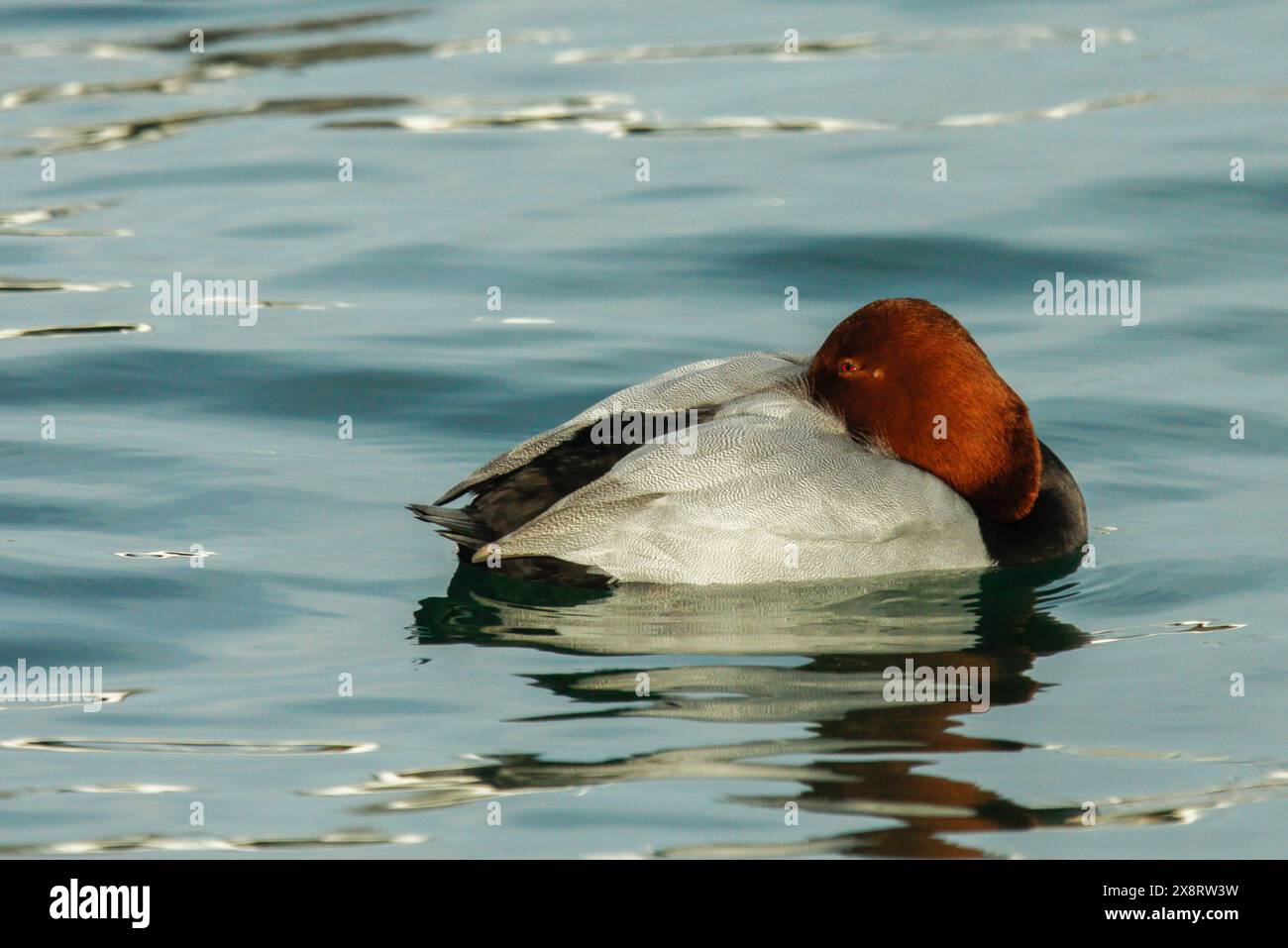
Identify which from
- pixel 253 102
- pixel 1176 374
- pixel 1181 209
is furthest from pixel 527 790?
pixel 253 102

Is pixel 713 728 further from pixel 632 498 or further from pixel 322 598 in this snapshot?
pixel 322 598

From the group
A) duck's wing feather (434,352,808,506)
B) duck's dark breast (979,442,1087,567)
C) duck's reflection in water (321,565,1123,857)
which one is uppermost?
duck's wing feather (434,352,808,506)

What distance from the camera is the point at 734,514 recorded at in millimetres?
6605

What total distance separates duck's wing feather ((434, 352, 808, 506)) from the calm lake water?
458mm

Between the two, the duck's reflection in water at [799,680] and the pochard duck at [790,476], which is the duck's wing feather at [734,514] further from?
the duck's reflection in water at [799,680]

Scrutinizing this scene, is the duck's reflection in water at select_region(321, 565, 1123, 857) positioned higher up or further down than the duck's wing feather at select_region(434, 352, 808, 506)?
further down

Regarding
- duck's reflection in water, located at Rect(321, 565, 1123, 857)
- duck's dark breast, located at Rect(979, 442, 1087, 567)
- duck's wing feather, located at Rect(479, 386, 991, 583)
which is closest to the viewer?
duck's reflection in water, located at Rect(321, 565, 1123, 857)

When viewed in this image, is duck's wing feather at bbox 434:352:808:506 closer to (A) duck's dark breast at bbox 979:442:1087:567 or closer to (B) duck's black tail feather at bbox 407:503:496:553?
(B) duck's black tail feather at bbox 407:503:496:553

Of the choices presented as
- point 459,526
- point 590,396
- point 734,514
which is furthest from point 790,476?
point 590,396

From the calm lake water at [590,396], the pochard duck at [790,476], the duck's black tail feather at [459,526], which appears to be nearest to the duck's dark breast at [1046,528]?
the pochard duck at [790,476]

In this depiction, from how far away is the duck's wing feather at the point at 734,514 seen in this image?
6.60 metres

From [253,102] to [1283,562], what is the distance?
9.99m

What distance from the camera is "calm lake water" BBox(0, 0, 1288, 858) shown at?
5.35 m

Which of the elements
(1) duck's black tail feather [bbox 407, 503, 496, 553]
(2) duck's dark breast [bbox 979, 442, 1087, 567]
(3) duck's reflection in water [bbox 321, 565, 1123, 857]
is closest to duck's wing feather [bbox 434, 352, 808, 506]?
(1) duck's black tail feather [bbox 407, 503, 496, 553]
